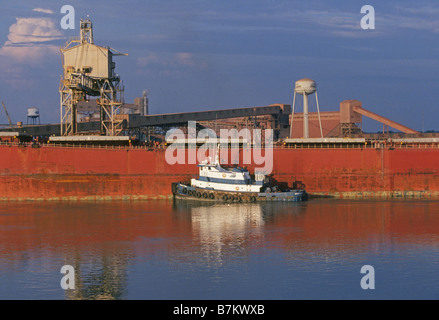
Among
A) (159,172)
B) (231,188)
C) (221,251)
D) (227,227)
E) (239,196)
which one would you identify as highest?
(159,172)

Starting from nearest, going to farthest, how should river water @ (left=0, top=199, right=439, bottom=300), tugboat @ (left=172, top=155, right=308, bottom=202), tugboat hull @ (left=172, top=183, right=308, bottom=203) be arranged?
1. river water @ (left=0, top=199, right=439, bottom=300)
2. tugboat hull @ (left=172, top=183, right=308, bottom=203)
3. tugboat @ (left=172, top=155, right=308, bottom=202)

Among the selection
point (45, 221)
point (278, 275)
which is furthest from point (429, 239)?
point (45, 221)

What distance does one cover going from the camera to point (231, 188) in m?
61.0

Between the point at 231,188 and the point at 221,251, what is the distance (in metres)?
23.3

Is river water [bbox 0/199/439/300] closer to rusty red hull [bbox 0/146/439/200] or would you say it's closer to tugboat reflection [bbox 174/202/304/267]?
tugboat reflection [bbox 174/202/304/267]

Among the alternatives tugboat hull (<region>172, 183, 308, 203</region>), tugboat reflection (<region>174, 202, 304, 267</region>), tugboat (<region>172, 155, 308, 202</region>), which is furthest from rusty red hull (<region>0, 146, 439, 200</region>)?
tugboat reflection (<region>174, 202, 304, 267</region>)

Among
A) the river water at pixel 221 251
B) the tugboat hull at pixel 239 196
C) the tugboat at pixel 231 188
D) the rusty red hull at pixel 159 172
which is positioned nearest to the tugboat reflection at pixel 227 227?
the river water at pixel 221 251

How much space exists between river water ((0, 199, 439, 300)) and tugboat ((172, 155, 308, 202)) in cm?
293

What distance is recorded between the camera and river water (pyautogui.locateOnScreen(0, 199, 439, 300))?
29.7 meters

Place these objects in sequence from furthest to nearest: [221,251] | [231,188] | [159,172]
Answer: [159,172], [231,188], [221,251]

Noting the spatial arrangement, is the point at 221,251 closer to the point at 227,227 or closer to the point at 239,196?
the point at 227,227

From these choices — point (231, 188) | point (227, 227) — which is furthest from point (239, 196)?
point (227, 227)

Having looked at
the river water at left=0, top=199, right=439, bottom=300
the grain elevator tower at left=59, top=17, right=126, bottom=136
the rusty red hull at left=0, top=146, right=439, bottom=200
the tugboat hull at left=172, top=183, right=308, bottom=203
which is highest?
the grain elevator tower at left=59, top=17, right=126, bottom=136

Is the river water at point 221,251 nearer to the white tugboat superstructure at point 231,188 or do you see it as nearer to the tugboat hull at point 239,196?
the tugboat hull at point 239,196
